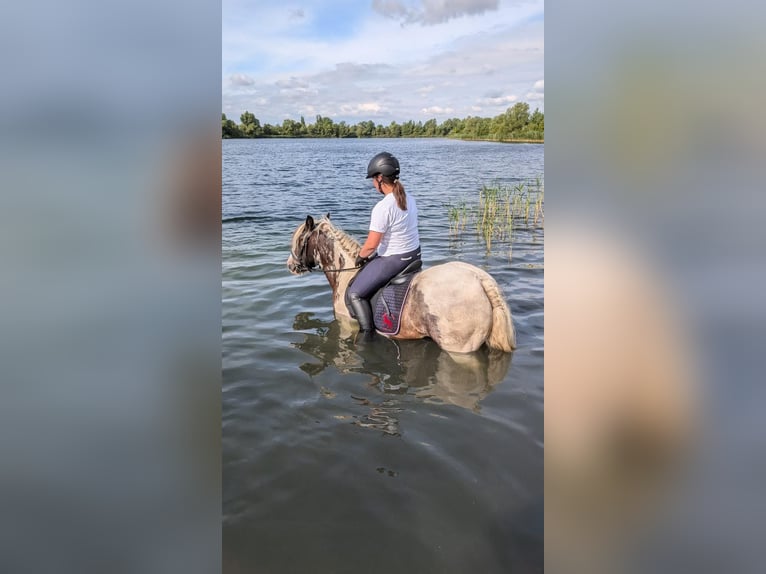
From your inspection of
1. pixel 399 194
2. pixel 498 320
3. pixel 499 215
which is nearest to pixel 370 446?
pixel 498 320

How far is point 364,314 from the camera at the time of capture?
6426 millimetres

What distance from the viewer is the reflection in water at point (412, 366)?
16.6 feet

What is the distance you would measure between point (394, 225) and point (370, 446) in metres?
2.94

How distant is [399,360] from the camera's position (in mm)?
5875

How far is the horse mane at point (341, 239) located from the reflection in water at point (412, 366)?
1.15 metres

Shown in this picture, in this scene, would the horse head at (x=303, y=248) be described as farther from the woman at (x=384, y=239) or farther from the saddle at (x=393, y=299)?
the saddle at (x=393, y=299)

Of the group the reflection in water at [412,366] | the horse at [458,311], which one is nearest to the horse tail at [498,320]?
the horse at [458,311]

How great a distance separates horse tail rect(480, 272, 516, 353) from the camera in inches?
225

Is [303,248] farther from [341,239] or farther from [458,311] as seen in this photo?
[458,311]

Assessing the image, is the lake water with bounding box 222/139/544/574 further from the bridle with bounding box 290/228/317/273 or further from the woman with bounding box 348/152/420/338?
the bridle with bounding box 290/228/317/273
